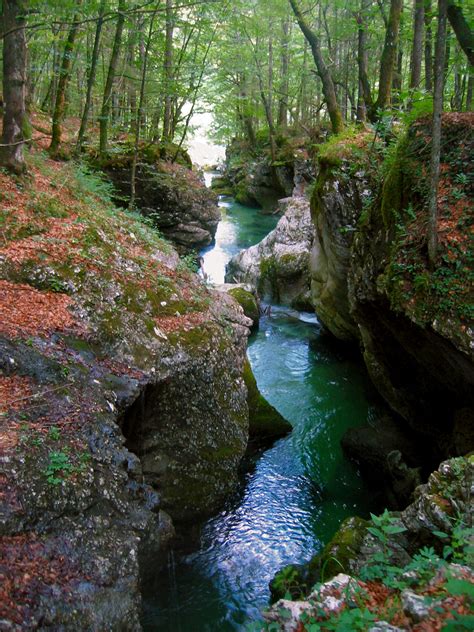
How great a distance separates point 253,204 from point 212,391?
107 ft

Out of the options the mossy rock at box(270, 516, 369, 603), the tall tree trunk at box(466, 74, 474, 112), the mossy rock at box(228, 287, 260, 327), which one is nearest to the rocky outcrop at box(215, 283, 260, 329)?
the mossy rock at box(228, 287, 260, 327)

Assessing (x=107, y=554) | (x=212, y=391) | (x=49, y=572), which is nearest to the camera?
(x=49, y=572)

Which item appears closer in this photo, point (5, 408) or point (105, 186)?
point (5, 408)

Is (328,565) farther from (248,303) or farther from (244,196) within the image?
(244,196)

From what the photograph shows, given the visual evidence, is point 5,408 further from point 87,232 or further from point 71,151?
point 71,151

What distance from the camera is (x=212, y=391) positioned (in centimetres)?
771

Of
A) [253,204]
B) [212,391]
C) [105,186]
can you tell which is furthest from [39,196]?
[253,204]

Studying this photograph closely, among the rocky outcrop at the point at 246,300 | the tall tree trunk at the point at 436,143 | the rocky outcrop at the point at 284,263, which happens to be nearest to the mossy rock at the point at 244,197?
the rocky outcrop at the point at 284,263

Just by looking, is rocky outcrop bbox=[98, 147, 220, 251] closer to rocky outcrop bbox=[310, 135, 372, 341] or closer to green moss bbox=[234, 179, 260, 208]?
rocky outcrop bbox=[310, 135, 372, 341]

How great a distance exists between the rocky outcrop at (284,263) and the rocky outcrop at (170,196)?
3314 mm

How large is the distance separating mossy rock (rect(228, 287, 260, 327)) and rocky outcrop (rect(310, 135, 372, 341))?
2963mm

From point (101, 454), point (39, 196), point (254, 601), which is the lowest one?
point (254, 601)

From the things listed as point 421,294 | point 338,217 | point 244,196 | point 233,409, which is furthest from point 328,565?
point 244,196

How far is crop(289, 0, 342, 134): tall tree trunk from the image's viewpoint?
13.3 meters
